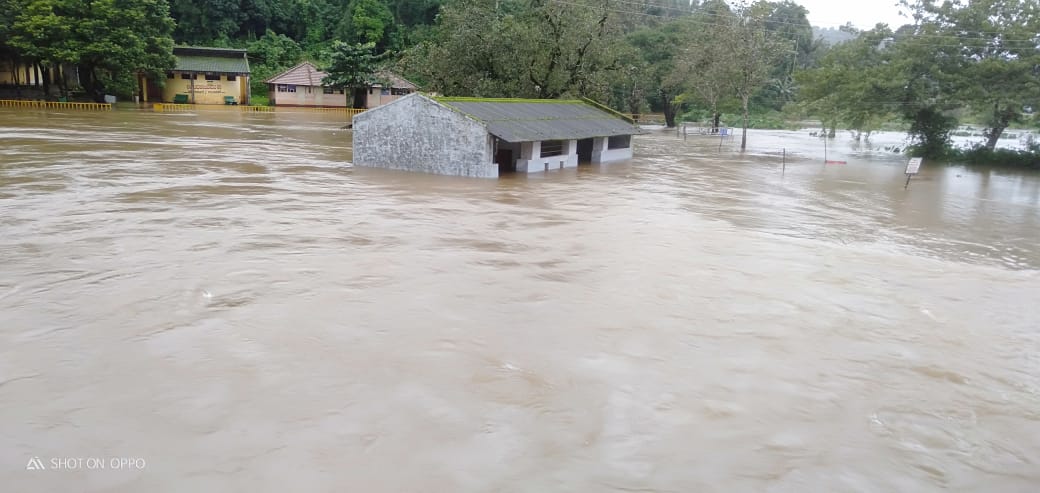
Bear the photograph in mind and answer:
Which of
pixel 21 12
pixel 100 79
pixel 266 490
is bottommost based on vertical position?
pixel 266 490

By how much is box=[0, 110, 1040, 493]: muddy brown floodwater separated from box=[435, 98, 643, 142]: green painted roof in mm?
5034

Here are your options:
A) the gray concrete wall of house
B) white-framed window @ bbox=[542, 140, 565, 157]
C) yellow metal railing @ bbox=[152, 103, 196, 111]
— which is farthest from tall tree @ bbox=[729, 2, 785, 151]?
yellow metal railing @ bbox=[152, 103, 196, 111]

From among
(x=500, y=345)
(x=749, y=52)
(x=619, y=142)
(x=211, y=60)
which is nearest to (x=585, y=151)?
(x=619, y=142)

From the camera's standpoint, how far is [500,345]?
9.27 meters

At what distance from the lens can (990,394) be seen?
8.42 m

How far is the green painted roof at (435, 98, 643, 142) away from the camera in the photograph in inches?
937

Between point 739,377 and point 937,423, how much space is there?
2052 millimetres

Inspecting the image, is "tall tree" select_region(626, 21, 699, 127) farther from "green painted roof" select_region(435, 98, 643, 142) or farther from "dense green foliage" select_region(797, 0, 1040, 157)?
"green painted roof" select_region(435, 98, 643, 142)

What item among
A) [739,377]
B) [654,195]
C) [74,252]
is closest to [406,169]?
[654,195]

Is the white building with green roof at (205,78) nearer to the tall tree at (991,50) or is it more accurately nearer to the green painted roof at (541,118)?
the green painted roof at (541,118)

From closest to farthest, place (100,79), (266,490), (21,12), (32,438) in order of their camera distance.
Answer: (266,490), (32,438), (21,12), (100,79)

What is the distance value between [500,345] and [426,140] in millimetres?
15921

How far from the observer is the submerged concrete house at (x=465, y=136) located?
926 inches

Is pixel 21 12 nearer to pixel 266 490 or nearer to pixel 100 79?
pixel 100 79
